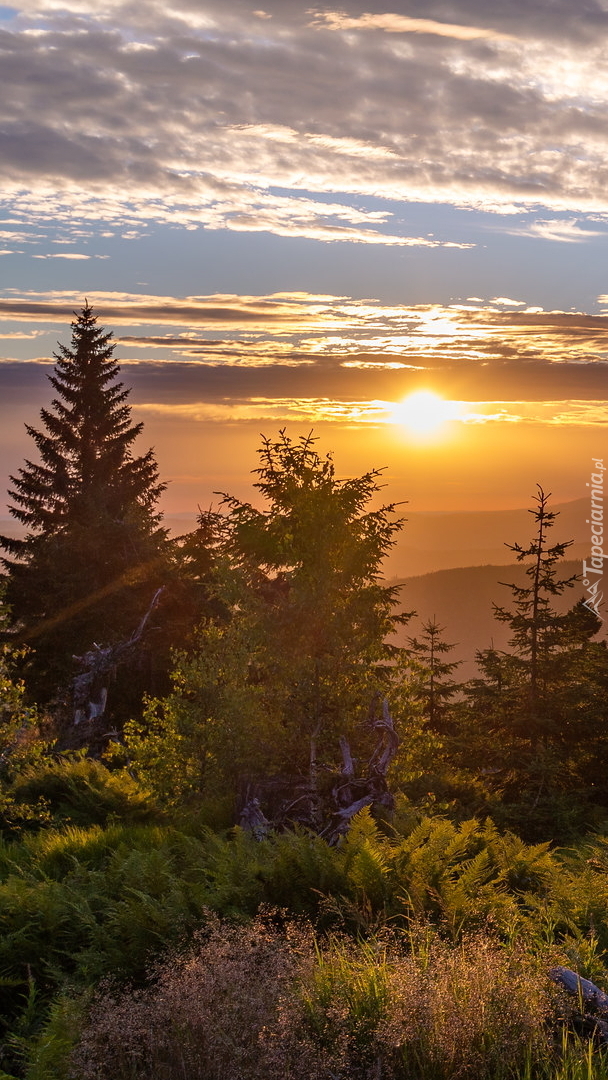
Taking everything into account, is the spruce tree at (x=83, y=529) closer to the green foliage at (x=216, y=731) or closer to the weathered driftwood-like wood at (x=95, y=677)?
the weathered driftwood-like wood at (x=95, y=677)

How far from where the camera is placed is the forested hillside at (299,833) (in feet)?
16.9

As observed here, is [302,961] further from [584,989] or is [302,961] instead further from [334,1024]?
[584,989]

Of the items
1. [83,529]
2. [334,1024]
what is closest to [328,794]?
[334,1024]

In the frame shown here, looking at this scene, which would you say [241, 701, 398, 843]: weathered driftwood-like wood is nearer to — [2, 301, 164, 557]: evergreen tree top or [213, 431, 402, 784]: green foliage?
[213, 431, 402, 784]: green foliage

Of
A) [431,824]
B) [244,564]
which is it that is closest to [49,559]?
[244,564]

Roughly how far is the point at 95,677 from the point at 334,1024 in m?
22.5

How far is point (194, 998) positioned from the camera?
207 inches

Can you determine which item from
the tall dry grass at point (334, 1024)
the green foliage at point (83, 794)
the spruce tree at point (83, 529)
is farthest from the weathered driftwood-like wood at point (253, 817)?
the spruce tree at point (83, 529)

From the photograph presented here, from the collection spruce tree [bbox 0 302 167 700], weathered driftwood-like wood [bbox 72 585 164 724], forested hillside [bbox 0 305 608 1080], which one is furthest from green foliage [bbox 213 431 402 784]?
spruce tree [bbox 0 302 167 700]

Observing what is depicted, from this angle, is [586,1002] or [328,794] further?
[328,794]

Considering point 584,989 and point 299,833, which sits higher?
point 584,989

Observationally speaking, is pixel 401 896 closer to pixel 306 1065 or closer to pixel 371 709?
pixel 306 1065

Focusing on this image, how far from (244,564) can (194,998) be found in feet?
32.0

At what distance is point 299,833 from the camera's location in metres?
10.7
